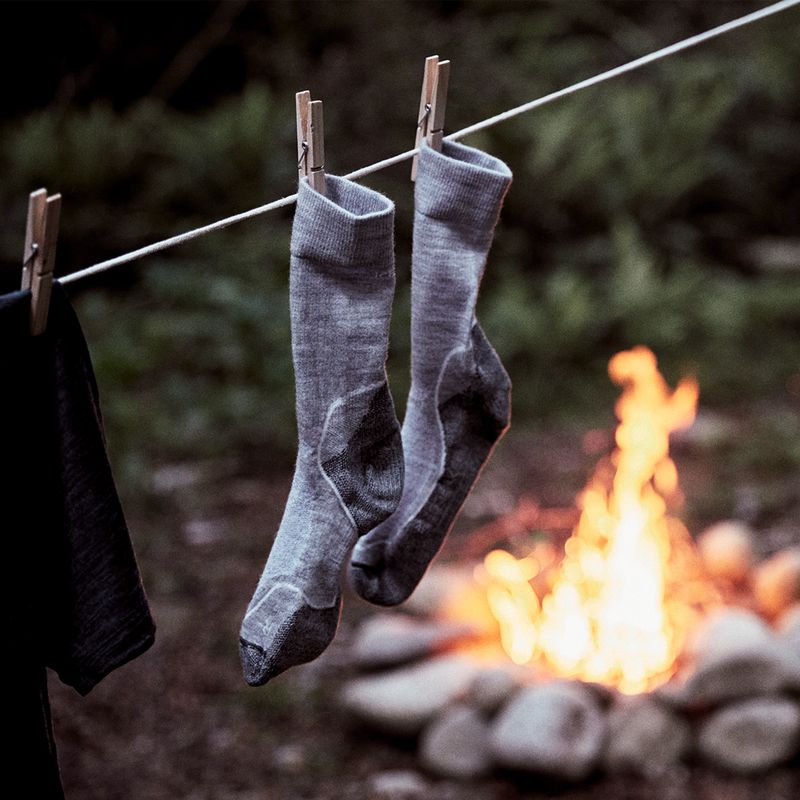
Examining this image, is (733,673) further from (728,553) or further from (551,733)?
(728,553)

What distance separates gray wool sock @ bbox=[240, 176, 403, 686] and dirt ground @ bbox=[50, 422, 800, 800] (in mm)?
1585

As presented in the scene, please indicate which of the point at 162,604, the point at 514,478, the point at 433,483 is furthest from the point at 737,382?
the point at 433,483

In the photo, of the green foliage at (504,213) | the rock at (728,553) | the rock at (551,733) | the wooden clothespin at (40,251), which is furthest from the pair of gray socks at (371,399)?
the green foliage at (504,213)

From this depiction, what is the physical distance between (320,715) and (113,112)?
15.0 ft

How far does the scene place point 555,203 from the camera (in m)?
6.70

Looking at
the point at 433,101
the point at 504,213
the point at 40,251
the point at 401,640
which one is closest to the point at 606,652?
the point at 401,640

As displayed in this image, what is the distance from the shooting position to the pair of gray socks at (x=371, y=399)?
1.36m

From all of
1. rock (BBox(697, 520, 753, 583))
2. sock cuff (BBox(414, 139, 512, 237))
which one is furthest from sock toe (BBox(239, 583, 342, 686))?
rock (BBox(697, 520, 753, 583))

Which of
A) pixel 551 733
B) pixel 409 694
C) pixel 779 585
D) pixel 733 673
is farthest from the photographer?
pixel 779 585

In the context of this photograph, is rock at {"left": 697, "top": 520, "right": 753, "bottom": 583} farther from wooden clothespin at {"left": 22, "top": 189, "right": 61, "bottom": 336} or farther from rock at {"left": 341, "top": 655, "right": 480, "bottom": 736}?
wooden clothespin at {"left": 22, "top": 189, "right": 61, "bottom": 336}

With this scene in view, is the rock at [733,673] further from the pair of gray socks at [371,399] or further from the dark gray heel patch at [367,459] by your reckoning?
the dark gray heel patch at [367,459]

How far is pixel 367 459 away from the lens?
1479 mm

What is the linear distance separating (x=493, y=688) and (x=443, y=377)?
64.0 inches

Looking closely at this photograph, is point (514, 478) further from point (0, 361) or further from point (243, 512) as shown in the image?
point (0, 361)
